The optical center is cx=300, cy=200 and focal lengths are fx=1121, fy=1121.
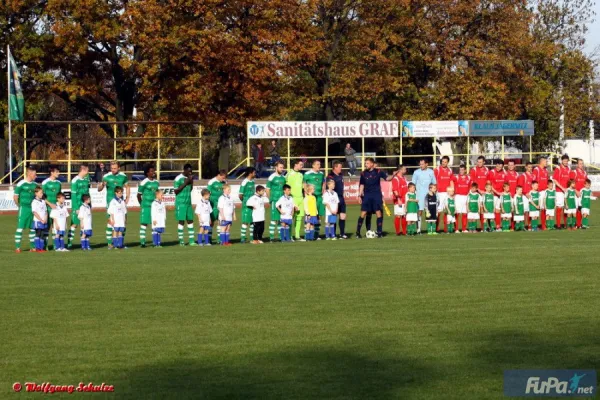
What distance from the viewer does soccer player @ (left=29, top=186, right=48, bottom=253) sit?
941 inches

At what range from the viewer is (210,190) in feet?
86.2

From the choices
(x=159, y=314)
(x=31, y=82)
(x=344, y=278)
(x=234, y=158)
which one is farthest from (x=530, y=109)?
(x=159, y=314)

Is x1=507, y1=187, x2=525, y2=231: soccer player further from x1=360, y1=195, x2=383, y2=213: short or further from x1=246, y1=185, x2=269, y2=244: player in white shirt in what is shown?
x1=246, y1=185, x2=269, y2=244: player in white shirt

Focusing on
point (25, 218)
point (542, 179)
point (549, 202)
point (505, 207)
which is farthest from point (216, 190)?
point (542, 179)

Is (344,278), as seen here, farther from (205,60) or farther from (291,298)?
(205,60)

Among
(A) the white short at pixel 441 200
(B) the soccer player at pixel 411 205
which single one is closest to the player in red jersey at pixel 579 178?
(A) the white short at pixel 441 200

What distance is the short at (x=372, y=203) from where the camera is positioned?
27.4m

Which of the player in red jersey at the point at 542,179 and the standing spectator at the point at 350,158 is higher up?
the standing spectator at the point at 350,158

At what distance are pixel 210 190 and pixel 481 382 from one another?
17.5 metres

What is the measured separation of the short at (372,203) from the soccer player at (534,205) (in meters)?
4.62

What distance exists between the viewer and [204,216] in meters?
25.4

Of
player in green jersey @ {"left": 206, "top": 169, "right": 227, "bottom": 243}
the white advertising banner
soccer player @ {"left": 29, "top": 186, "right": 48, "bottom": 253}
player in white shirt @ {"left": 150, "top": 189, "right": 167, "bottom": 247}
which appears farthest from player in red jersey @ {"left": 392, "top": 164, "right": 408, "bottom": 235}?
the white advertising banner

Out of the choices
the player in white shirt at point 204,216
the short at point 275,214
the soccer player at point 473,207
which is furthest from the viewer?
the soccer player at point 473,207

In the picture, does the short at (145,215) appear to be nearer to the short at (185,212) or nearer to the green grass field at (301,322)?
the short at (185,212)
